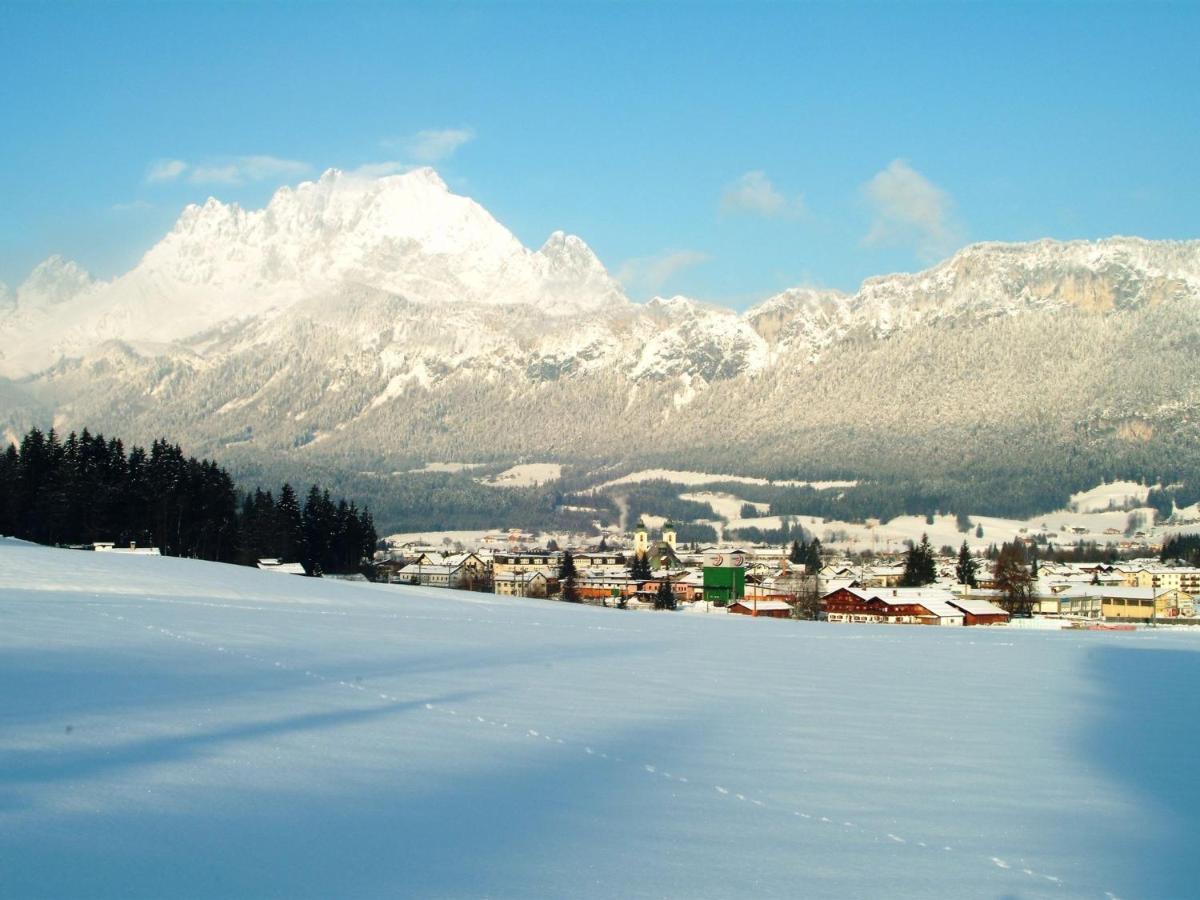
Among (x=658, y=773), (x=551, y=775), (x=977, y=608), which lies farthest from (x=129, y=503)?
(x=658, y=773)

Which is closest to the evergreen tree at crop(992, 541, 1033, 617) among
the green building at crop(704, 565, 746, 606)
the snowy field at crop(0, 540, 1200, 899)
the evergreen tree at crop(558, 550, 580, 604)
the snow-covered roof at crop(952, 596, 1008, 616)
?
the snow-covered roof at crop(952, 596, 1008, 616)

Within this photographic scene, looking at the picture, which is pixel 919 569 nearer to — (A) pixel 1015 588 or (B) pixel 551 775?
(A) pixel 1015 588

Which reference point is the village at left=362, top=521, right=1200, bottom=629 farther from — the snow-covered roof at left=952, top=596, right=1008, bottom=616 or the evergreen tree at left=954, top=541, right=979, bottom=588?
the evergreen tree at left=954, top=541, right=979, bottom=588

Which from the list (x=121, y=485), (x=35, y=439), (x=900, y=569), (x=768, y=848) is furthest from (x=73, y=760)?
(x=900, y=569)

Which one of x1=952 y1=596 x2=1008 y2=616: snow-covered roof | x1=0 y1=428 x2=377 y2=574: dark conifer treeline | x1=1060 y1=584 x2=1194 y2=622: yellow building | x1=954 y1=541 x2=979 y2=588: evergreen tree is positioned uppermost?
x1=0 y1=428 x2=377 y2=574: dark conifer treeline

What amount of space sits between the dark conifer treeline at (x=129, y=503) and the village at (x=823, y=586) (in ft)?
41.9

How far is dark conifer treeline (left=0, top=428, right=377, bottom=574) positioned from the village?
A: 503 inches

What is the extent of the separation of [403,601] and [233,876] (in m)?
35.5

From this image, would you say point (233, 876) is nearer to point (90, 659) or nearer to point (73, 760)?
point (73, 760)

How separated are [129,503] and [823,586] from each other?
6074 centimetres

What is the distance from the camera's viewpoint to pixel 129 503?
217 ft

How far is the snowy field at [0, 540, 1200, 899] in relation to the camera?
8.73 m

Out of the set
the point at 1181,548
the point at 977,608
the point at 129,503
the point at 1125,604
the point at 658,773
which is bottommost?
the point at 1125,604

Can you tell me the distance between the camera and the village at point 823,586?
77375mm
